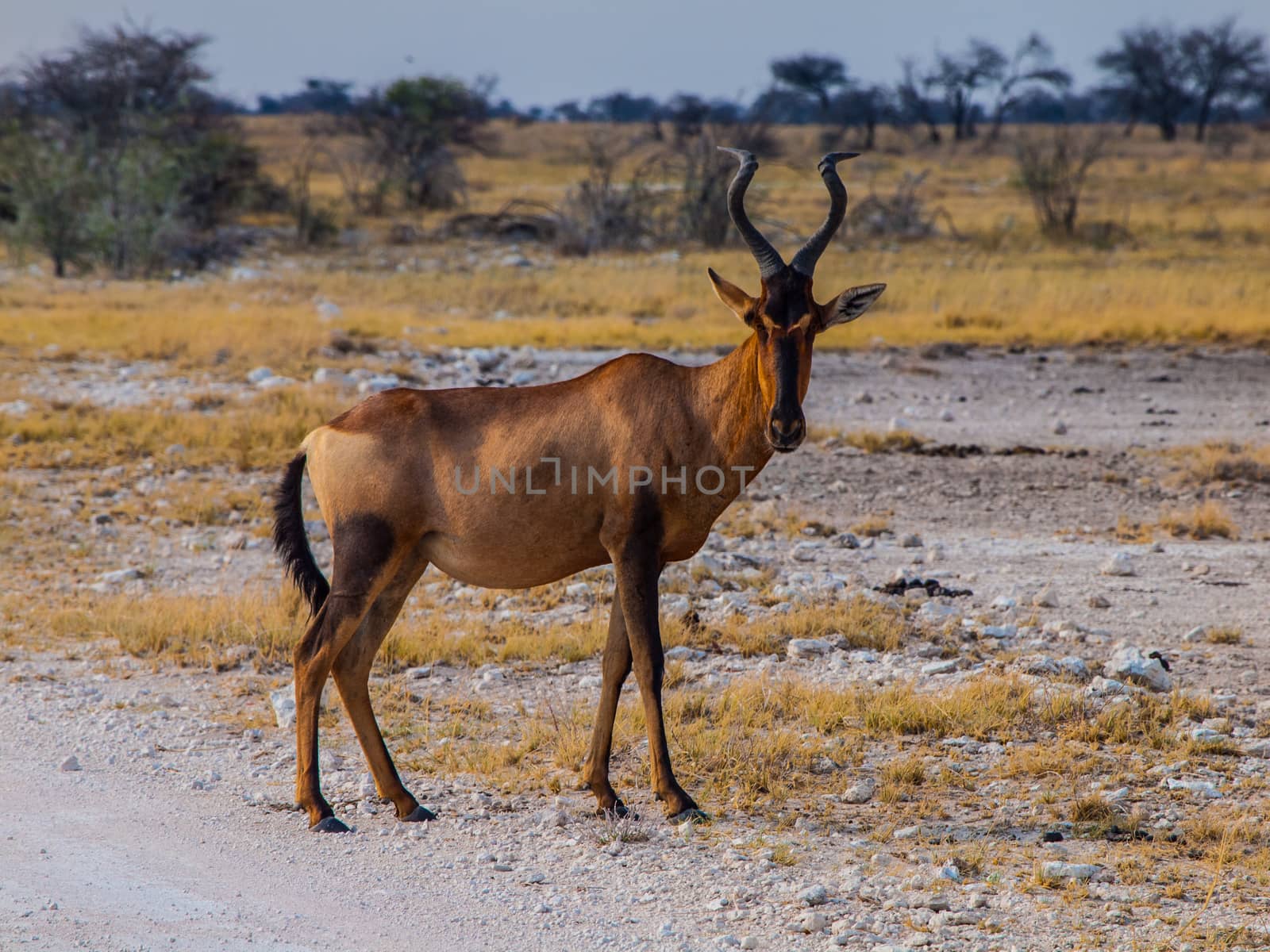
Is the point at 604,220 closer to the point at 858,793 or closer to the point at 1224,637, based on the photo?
the point at 1224,637

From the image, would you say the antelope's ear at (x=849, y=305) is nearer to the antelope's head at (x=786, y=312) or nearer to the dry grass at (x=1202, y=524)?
the antelope's head at (x=786, y=312)

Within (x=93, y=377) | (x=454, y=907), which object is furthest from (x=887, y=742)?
(x=93, y=377)

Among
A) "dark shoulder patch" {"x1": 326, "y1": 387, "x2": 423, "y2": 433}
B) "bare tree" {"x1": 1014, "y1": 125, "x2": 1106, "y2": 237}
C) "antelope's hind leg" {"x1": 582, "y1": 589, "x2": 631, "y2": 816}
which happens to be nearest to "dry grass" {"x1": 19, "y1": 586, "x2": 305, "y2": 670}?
"dark shoulder patch" {"x1": 326, "y1": 387, "x2": 423, "y2": 433}

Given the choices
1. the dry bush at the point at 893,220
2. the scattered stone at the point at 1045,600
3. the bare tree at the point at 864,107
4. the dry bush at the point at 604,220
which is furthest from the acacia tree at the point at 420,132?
the scattered stone at the point at 1045,600

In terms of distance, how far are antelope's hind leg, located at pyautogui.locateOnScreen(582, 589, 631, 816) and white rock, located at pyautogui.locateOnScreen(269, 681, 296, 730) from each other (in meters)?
1.66

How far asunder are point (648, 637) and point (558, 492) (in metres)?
0.72

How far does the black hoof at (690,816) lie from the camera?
5.75m

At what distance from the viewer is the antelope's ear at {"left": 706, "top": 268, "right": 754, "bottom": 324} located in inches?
231

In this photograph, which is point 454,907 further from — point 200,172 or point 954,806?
point 200,172

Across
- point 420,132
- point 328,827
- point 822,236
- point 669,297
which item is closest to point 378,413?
point 328,827

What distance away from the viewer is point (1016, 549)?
408 inches

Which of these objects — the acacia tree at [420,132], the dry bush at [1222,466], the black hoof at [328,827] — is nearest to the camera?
the black hoof at [328,827]

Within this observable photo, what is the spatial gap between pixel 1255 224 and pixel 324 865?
109 ft

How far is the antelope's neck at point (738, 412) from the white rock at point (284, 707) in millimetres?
2510
